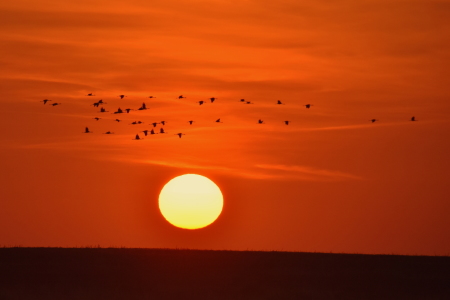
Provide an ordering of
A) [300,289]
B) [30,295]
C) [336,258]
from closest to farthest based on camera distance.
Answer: [30,295], [300,289], [336,258]

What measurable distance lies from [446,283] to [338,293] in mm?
6202

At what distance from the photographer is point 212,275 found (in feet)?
145

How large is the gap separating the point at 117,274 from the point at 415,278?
1218 centimetres

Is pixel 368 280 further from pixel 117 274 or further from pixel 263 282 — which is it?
pixel 117 274

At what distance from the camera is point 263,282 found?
42594mm

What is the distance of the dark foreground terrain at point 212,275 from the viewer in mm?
39406

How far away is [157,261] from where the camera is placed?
48.8m

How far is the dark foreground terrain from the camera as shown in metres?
39.4

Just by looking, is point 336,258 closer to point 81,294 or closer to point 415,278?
point 415,278

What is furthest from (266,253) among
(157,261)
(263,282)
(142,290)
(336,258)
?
(142,290)

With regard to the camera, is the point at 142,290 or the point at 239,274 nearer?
the point at 142,290

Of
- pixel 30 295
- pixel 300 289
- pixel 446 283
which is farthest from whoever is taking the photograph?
pixel 446 283

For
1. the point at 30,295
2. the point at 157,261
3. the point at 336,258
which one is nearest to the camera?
the point at 30,295

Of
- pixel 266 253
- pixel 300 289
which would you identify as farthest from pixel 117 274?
pixel 266 253
